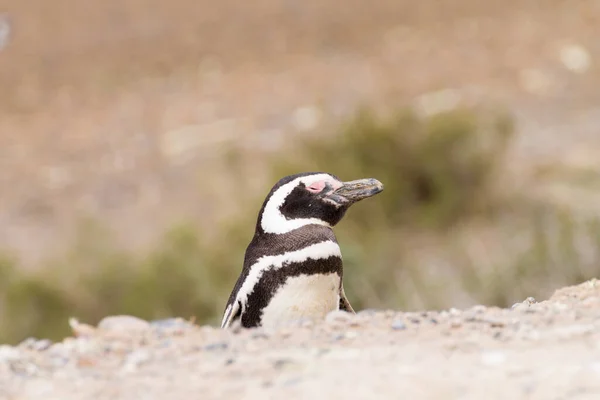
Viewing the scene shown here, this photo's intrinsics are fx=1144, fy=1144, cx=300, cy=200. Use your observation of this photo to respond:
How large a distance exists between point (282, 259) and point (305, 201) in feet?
0.96

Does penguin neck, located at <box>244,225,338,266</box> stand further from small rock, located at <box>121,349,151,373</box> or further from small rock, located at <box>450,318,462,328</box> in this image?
small rock, located at <box>121,349,151,373</box>

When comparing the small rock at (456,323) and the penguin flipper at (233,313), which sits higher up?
the penguin flipper at (233,313)

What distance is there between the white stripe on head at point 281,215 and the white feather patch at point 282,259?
0.42ft

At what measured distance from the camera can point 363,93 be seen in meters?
16.5

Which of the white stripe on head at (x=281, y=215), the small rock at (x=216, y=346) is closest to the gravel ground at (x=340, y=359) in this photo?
the small rock at (x=216, y=346)

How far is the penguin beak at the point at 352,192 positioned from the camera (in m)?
4.55

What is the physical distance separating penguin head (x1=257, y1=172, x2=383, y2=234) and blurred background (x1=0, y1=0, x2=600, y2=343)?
3103 mm

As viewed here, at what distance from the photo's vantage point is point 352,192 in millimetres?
4586

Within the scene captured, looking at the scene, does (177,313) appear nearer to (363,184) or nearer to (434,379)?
(363,184)

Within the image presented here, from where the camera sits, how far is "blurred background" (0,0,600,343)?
955cm

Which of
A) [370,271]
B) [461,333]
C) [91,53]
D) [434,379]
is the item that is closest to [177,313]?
[370,271]

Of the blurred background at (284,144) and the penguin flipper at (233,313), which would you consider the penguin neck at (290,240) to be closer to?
the penguin flipper at (233,313)

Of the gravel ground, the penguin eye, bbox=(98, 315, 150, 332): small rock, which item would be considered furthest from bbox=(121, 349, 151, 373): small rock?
the penguin eye

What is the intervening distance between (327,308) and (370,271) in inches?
188
